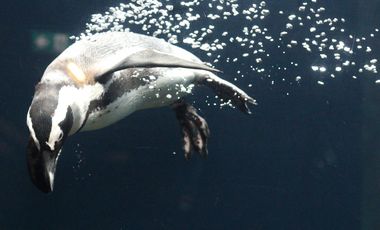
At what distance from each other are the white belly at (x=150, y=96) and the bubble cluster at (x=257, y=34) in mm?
296

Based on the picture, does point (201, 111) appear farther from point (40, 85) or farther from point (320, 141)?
point (40, 85)

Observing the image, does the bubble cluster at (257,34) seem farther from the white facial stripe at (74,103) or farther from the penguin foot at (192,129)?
the white facial stripe at (74,103)

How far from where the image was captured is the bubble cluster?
314 cm

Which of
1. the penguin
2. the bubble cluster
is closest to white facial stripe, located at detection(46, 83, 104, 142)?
the penguin

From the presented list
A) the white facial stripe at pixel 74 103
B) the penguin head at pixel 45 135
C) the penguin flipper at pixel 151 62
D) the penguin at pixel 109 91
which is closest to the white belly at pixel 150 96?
the penguin at pixel 109 91

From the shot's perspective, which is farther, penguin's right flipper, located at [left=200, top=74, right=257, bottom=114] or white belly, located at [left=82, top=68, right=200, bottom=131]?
penguin's right flipper, located at [left=200, top=74, right=257, bottom=114]

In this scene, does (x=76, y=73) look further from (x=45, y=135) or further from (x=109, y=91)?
(x=45, y=135)

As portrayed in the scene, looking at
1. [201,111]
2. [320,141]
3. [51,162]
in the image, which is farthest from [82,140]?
[320,141]

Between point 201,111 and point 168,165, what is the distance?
0.40m

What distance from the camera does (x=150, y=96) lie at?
9.23ft

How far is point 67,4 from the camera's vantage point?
3168 millimetres

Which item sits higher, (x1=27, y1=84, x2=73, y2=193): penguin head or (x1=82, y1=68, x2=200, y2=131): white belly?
(x1=27, y1=84, x2=73, y2=193): penguin head

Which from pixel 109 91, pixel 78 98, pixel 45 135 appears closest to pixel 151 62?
pixel 109 91

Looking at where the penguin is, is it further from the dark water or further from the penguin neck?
the dark water
